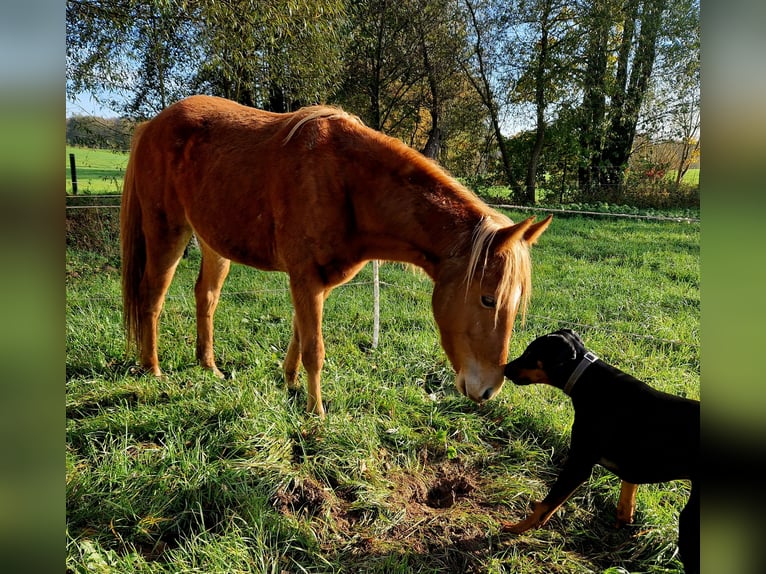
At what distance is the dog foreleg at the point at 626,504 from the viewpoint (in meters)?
2.33

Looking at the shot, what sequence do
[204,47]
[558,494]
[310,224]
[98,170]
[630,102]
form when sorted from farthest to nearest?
[630,102], [98,170], [204,47], [310,224], [558,494]

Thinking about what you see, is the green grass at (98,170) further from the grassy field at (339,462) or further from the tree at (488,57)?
the tree at (488,57)

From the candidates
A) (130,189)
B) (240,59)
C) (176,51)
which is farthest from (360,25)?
(130,189)

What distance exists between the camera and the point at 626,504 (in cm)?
236

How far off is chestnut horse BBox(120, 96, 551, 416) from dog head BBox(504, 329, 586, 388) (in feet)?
0.36

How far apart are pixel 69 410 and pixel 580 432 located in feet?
11.2

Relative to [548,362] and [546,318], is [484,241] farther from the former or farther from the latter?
[546,318]

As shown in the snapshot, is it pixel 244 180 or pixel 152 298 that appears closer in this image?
pixel 244 180

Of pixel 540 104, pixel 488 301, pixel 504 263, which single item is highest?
pixel 540 104

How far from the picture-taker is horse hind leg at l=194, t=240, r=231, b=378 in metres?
4.01

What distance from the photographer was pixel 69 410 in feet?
10.3

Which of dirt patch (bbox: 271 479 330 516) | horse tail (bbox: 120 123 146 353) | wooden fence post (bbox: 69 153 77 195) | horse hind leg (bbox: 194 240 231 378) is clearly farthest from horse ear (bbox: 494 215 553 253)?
wooden fence post (bbox: 69 153 77 195)

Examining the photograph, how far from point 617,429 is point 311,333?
6.50ft

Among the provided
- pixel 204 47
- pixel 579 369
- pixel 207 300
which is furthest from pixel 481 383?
pixel 204 47
